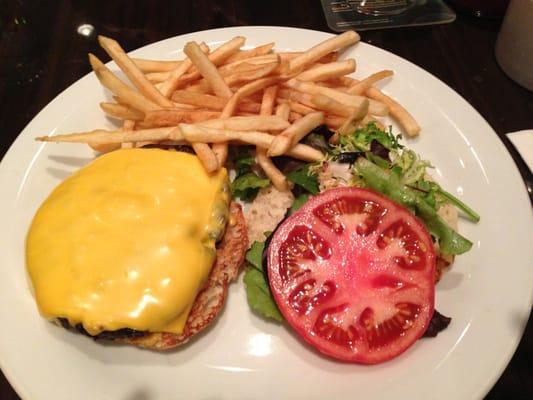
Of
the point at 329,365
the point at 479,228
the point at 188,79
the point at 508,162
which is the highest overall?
the point at 188,79

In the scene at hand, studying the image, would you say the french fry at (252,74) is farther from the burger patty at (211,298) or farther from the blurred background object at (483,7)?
the blurred background object at (483,7)

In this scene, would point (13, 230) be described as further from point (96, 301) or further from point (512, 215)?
point (512, 215)

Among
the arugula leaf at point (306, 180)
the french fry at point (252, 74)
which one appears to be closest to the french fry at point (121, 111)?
the french fry at point (252, 74)

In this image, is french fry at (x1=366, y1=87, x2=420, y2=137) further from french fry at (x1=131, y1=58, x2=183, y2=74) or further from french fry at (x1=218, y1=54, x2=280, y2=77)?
french fry at (x1=131, y1=58, x2=183, y2=74)

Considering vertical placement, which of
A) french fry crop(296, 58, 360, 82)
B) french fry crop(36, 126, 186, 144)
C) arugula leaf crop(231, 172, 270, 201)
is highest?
french fry crop(296, 58, 360, 82)

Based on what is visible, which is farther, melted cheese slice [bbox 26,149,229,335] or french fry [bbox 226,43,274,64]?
french fry [bbox 226,43,274,64]

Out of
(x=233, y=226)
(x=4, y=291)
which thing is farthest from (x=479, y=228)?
(x=4, y=291)

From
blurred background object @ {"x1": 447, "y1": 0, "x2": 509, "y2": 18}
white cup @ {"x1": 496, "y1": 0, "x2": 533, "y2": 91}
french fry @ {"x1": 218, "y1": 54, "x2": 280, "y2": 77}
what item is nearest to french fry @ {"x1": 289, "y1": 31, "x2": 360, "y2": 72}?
french fry @ {"x1": 218, "y1": 54, "x2": 280, "y2": 77}

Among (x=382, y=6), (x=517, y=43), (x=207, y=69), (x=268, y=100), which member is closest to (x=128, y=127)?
(x=207, y=69)
